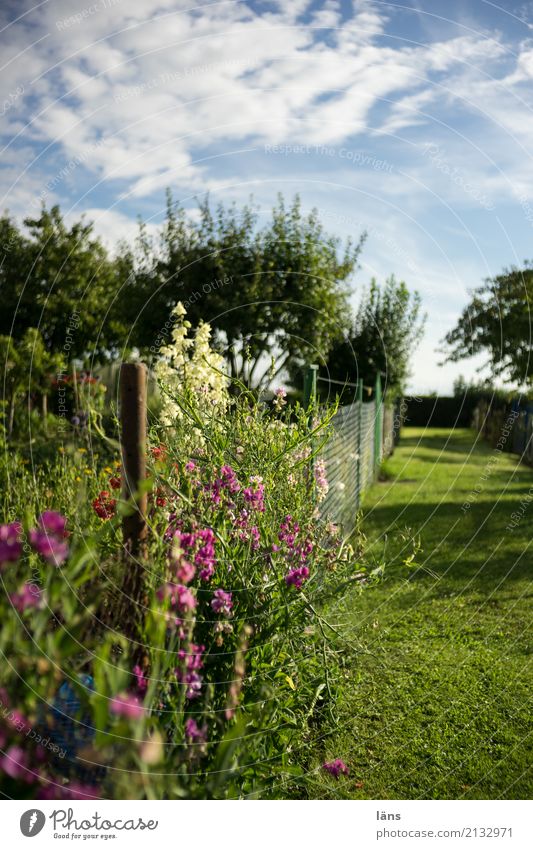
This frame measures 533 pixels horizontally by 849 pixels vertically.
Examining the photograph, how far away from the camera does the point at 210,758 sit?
2.17 metres

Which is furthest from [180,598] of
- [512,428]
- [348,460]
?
[512,428]

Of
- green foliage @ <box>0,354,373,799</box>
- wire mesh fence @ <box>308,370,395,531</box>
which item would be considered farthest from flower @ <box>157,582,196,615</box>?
wire mesh fence @ <box>308,370,395,531</box>

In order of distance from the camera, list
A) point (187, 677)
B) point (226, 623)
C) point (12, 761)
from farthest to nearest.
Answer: point (226, 623)
point (187, 677)
point (12, 761)

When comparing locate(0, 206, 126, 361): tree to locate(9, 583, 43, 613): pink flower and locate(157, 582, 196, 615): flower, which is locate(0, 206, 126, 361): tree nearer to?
locate(157, 582, 196, 615): flower

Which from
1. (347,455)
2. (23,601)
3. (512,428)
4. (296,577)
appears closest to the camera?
(23,601)

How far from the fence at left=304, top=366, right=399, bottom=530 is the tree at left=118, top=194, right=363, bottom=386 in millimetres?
1316

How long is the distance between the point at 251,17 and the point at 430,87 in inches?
32.8

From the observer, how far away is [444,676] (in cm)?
374

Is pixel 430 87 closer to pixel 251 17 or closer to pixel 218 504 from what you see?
pixel 251 17

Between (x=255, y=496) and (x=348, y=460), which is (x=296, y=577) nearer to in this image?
(x=255, y=496)

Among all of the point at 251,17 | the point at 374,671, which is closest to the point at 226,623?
the point at 374,671

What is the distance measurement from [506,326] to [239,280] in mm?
8029

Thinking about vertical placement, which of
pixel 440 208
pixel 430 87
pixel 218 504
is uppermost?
pixel 430 87

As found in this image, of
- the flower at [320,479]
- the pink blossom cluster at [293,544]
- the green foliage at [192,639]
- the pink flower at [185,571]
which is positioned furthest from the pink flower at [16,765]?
the flower at [320,479]
